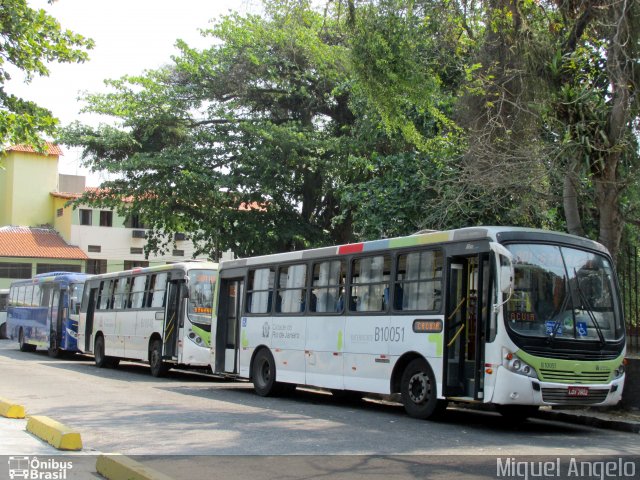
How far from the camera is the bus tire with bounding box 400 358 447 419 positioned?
12.7 meters

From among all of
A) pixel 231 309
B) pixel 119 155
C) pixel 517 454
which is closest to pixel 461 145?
pixel 231 309

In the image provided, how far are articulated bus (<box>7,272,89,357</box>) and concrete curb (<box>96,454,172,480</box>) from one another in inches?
928

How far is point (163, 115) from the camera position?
29391 millimetres

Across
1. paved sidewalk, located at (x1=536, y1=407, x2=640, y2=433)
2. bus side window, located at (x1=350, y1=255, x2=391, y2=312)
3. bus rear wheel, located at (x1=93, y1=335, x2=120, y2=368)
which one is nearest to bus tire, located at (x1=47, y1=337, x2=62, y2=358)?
bus rear wheel, located at (x1=93, y1=335, x2=120, y2=368)

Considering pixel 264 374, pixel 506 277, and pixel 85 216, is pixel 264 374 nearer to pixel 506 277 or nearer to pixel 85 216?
pixel 506 277

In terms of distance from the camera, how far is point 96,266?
59938 mm

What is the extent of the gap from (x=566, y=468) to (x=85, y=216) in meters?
55.2

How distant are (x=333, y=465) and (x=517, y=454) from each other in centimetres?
232

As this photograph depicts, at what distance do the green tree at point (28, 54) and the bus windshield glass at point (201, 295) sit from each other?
512 centimetres

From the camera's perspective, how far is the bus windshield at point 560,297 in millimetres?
11609

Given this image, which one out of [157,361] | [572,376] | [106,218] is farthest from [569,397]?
[106,218]

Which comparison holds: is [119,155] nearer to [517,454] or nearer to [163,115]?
[163,115]

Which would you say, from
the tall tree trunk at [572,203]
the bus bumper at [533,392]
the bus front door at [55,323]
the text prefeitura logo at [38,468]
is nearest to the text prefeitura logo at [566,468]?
the bus bumper at [533,392]

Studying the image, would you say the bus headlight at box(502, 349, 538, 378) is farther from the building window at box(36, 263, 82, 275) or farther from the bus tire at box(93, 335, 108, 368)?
the building window at box(36, 263, 82, 275)
